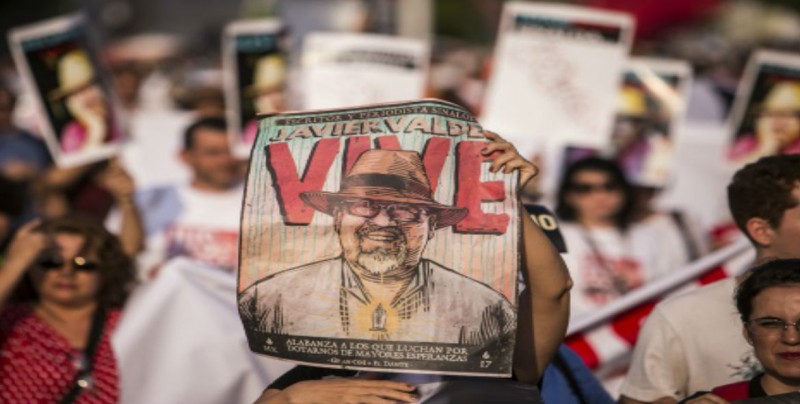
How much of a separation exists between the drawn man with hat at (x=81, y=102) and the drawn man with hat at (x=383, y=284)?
2.74 meters

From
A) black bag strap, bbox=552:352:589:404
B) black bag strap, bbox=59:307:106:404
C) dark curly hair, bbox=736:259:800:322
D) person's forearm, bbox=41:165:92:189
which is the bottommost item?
person's forearm, bbox=41:165:92:189

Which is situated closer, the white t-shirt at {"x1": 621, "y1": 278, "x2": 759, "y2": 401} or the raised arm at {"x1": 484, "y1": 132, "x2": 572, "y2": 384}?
the raised arm at {"x1": 484, "y1": 132, "x2": 572, "y2": 384}

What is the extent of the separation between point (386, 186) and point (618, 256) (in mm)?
2681

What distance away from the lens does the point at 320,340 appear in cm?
237

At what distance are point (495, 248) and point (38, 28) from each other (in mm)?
3127

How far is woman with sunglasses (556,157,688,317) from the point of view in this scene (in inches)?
182

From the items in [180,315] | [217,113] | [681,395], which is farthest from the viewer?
[217,113]

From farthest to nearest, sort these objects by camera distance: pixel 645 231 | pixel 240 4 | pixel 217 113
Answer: pixel 240 4, pixel 217 113, pixel 645 231

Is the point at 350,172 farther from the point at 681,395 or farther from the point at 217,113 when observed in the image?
the point at 217,113

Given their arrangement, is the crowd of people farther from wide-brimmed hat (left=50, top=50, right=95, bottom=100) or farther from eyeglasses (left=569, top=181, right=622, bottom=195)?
wide-brimmed hat (left=50, top=50, right=95, bottom=100)

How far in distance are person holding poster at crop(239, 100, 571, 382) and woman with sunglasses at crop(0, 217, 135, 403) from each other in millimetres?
898

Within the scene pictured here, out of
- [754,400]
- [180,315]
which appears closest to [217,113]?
[180,315]

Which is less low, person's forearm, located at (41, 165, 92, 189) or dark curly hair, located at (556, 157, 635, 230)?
dark curly hair, located at (556, 157, 635, 230)

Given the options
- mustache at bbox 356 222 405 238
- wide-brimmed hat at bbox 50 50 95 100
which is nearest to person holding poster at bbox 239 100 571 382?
mustache at bbox 356 222 405 238
